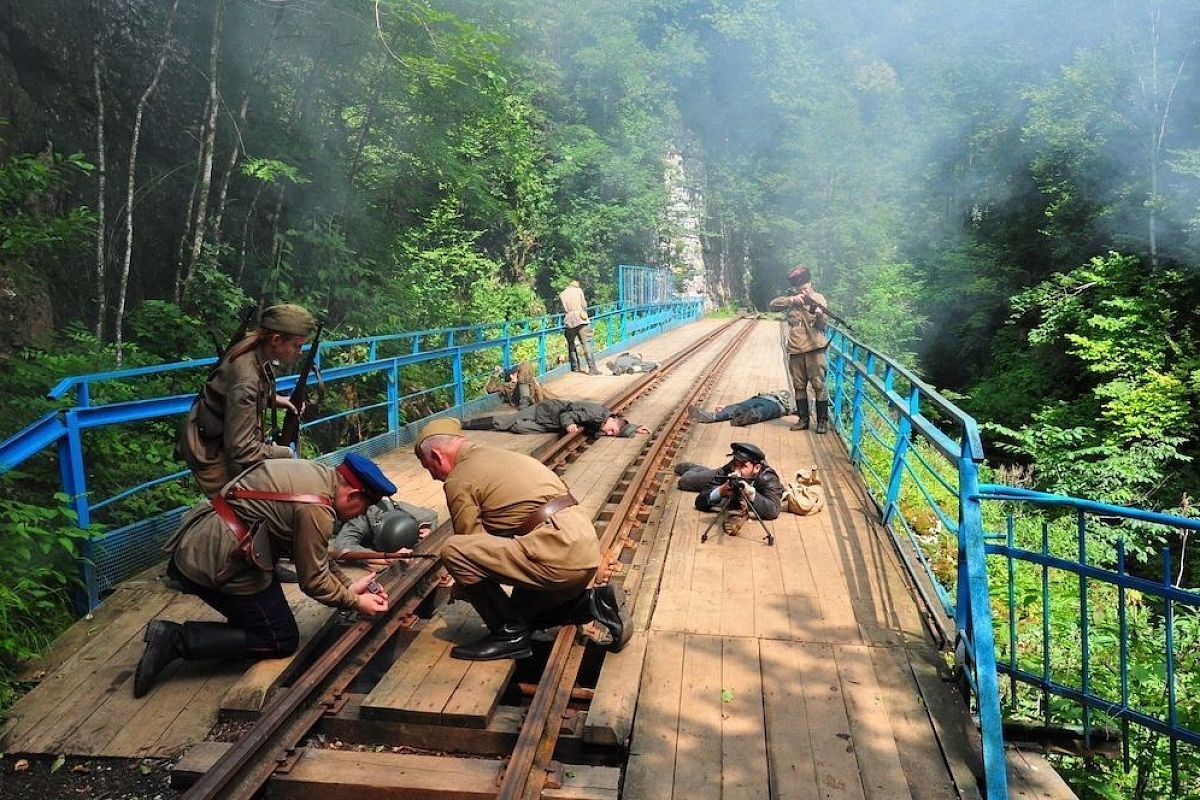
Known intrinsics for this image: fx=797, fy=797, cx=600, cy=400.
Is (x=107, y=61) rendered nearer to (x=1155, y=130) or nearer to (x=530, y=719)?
(x=530, y=719)

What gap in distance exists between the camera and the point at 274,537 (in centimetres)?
361

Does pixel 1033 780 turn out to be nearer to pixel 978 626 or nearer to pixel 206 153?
pixel 978 626

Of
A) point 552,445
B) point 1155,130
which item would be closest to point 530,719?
point 552,445

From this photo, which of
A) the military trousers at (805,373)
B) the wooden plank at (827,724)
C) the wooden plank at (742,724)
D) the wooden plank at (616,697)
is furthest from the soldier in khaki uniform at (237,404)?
the military trousers at (805,373)

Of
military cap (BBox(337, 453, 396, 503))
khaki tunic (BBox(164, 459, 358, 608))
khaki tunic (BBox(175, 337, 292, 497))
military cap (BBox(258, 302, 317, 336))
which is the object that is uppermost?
military cap (BBox(258, 302, 317, 336))

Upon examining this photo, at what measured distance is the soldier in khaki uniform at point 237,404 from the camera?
3.96 metres

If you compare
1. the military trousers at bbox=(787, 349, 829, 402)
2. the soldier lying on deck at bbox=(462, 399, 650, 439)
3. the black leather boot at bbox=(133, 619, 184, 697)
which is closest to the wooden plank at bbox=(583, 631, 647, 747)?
the black leather boot at bbox=(133, 619, 184, 697)

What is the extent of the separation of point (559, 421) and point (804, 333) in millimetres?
3067

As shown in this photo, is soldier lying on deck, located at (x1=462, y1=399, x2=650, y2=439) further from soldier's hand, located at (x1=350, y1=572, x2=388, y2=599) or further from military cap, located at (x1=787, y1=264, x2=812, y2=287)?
soldier's hand, located at (x1=350, y1=572, x2=388, y2=599)

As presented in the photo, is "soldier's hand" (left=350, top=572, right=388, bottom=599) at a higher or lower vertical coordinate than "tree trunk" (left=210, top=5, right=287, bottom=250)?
lower

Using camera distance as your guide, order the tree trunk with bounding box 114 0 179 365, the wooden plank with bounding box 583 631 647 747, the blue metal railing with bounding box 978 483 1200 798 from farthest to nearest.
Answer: the tree trunk with bounding box 114 0 179 365
the wooden plank with bounding box 583 631 647 747
the blue metal railing with bounding box 978 483 1200 798

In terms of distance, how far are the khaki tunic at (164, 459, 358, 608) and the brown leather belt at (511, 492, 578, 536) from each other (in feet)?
2.85

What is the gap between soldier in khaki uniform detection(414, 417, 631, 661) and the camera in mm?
3723

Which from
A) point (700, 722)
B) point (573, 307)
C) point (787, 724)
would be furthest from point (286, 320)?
point (573, 307)
